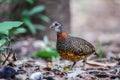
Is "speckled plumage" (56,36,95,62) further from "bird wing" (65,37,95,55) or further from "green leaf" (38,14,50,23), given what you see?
"green leaf" (38,14,50,23)

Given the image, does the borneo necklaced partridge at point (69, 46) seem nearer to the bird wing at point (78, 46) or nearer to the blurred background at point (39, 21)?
the bird wing at point (78, 46)

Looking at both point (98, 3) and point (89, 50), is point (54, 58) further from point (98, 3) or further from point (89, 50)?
point (98, 3)

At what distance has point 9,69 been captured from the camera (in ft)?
16.4

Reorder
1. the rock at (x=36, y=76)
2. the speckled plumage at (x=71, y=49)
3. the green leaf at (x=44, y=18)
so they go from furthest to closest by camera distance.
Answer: the green leaf at (x=44, y=18), the speckled plumage at (x=71, y=49), the rock at (x=36, y=76)

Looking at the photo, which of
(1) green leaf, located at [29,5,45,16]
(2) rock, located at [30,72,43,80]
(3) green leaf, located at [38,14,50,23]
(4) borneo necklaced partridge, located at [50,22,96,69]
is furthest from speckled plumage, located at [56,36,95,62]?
(3) green leaf, located at [38,14,50,23]

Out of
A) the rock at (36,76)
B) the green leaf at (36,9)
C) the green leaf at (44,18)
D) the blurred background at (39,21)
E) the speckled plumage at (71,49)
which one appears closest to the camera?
the rock at (36,76)

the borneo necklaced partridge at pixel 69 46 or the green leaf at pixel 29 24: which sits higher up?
the green leaf at pixel 29 24

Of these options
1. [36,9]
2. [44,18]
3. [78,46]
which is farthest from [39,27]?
[78,46]

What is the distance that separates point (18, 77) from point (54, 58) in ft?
10.1

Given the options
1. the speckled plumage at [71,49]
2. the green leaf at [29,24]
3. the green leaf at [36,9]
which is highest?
the green leaf at [36,9]

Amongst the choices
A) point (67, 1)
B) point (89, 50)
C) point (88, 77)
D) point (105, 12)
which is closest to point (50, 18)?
point (67, 1)

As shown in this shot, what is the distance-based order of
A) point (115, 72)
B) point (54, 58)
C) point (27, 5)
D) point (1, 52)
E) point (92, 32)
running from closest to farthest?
point (1, 52) → point (115, 72) → point (54, 58) → point (27, 5) → point (92, 32)

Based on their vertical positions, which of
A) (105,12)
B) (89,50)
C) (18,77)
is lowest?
(18,77)

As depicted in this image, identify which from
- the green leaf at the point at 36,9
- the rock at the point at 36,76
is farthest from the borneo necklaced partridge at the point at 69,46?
the green leaf at the point at 36,9
